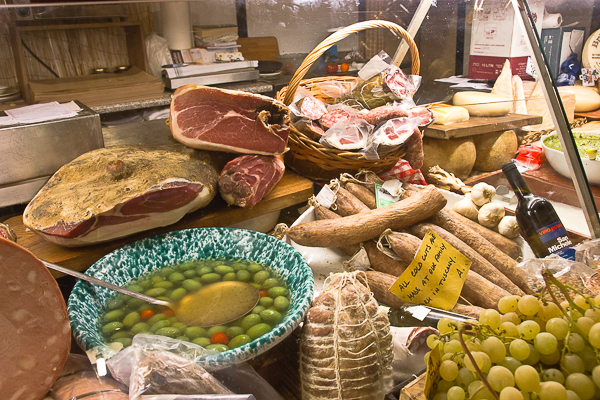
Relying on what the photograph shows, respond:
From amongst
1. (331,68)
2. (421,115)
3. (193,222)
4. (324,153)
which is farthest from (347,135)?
(193,222)

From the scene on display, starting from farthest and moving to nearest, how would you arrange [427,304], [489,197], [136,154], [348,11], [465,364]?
[348,11] < [489,197] < [136,154] < [427,304] < [465,364]

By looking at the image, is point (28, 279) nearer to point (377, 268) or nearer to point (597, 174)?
point (377, 268)

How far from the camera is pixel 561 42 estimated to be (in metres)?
1.52

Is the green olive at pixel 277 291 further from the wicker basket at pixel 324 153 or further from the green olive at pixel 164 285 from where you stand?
the wicker basket at pixel 324 153

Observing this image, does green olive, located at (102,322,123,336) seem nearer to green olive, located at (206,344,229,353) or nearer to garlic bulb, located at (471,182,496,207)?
green olive, located at (206,344,229,353)

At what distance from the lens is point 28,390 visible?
0.77 meters

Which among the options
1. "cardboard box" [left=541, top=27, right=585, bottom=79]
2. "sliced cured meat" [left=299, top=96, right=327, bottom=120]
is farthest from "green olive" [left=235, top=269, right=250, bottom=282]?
"cardboard box" [left=541, top=27, right=585, bottom=79]

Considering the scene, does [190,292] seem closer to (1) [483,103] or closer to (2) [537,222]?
(2) [537,222]

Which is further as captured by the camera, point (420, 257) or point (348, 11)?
point (348, 11)

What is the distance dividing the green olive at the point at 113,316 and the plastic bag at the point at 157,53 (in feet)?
3.76

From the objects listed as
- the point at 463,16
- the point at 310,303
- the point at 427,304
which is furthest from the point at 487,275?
the point at 463,16

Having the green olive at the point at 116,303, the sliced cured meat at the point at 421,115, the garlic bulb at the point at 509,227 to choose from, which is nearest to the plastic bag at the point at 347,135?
the sliced cured meat at the point at 421,115

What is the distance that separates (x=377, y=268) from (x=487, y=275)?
1.15ft

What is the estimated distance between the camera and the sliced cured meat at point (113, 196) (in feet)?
4.02
